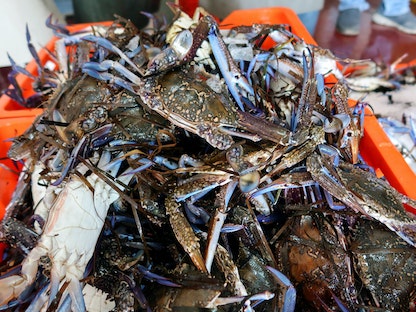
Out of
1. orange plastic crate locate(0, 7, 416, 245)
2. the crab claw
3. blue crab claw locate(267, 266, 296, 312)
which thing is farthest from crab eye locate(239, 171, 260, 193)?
orange plastic crate locate(0, 7, 416, 245)

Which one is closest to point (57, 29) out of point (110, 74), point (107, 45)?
point (107, 45)

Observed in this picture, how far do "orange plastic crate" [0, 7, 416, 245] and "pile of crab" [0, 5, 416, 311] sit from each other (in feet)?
0.25

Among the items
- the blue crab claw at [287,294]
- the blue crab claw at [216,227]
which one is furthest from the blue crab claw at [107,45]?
the blue crab claw at [287,294]

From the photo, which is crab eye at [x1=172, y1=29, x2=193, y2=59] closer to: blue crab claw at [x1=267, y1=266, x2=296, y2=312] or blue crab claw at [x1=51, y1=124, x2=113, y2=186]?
blue crab claw at [x1=51, y1=124, x2=113, y2=186]

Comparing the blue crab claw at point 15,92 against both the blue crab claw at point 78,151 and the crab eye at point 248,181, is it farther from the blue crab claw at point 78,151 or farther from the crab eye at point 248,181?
the crab eye at point 248,181

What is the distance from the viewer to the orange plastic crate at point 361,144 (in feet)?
3.37

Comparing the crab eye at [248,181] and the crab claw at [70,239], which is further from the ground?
the crab eye at [248,181]

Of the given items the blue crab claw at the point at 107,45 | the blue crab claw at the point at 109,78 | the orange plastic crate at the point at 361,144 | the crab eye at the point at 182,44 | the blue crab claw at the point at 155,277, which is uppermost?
the crab eye at the point at 182,44

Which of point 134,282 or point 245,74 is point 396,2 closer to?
point 245,74

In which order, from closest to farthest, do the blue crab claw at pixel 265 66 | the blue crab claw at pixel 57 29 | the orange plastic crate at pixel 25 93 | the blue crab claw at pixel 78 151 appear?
the blue crab claw at pixel 78 151 → the blue crab claw at pixel 265 66 → the orange plastic crate at pixel 25 93 → the blue crab claw at pixel 57 29

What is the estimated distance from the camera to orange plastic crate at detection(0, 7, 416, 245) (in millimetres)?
1027

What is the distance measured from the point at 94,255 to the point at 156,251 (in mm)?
148

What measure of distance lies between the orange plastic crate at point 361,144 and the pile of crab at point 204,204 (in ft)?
0.25

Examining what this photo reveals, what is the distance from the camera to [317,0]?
2098 millimetres
